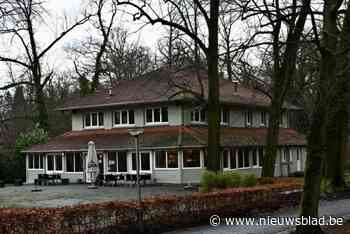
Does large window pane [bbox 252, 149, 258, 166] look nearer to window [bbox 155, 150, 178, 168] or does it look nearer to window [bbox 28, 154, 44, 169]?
window [bbox 155, 150, 178, 168]

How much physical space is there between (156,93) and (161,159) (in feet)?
16.5

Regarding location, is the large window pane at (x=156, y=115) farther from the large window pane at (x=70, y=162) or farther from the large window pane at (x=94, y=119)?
the large window pane at (x=70, y=162)

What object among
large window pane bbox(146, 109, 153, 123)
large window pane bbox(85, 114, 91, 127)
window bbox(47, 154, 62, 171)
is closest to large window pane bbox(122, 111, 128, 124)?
large window pane bbox(146, 109, 153, 123)

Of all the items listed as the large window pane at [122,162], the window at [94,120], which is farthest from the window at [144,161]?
the window at [94,120]

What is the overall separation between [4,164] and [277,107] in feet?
89.8

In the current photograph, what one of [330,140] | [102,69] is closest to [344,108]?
[330,140]

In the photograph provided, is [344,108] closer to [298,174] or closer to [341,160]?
[341,160]

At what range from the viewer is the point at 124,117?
142ft

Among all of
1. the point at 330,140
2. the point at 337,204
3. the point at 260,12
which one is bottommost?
the point at 337,204

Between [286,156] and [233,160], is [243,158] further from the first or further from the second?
[286,156]

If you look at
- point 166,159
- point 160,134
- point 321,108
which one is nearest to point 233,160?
point 166,159

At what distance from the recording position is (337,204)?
72.2ft

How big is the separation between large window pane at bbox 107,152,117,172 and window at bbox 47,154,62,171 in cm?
485

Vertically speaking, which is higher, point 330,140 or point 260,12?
point 260,12
